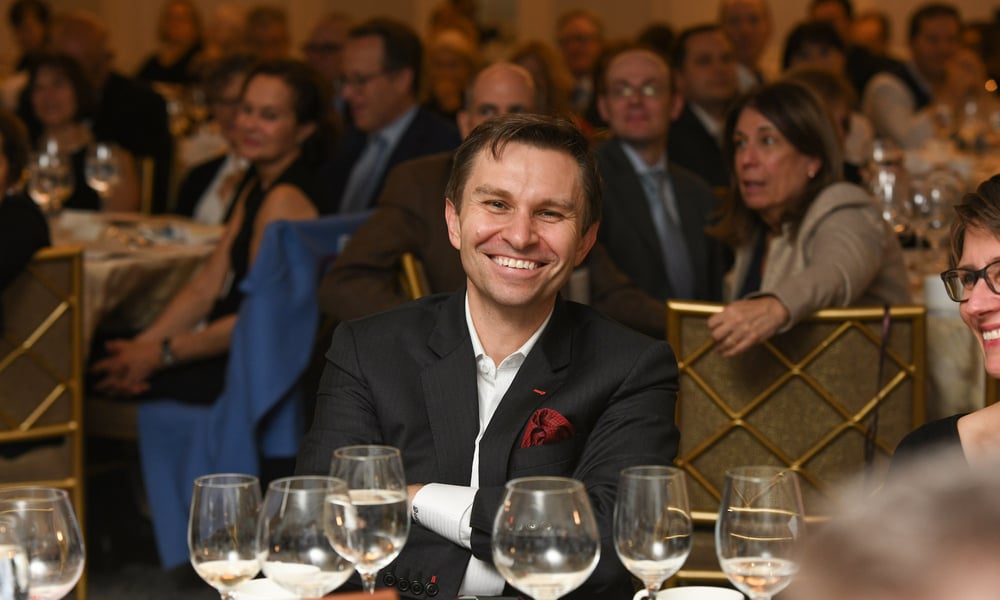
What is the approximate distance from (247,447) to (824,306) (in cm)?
169

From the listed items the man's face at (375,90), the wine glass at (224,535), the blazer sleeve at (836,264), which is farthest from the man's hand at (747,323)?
the man's face at (375,90)

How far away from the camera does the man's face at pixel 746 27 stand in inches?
311

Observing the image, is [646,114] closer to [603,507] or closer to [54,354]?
[54,354]

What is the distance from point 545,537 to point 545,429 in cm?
63

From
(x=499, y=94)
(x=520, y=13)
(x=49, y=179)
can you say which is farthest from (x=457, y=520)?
(x=520, y=13)

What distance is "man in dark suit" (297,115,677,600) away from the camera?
1.98 meters

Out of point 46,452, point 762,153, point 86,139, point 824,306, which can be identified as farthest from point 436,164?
point 86,139

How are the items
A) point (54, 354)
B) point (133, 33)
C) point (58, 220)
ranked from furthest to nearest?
point (133, 33)
point (58, 220)
point (54, 354)

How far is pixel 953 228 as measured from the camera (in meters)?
1.95

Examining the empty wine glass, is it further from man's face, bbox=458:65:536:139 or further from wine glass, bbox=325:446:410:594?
man's face, bbox=458:65:536:139

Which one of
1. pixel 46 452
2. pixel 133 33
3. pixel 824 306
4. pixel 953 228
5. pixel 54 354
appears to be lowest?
pixel 46 452

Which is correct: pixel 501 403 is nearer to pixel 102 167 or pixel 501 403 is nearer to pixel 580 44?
pixel 102 167

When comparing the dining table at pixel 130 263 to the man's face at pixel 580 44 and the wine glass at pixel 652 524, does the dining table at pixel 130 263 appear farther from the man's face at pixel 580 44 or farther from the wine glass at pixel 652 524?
the man's face at pixel 580 44

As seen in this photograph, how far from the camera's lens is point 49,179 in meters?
5.06
